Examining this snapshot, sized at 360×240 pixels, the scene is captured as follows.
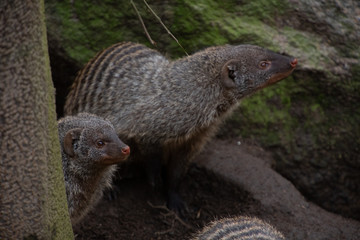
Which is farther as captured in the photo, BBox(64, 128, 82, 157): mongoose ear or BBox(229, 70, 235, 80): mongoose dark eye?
BBox(229, 70, 235, 80): mongoose dark eye

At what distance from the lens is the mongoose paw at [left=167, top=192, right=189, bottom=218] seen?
4141mm

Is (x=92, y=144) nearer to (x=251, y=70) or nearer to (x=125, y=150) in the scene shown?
(x=125, y=150)

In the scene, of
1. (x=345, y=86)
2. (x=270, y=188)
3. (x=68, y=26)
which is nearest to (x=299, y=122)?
(x=345, y=86)

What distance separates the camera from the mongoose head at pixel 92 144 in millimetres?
3033

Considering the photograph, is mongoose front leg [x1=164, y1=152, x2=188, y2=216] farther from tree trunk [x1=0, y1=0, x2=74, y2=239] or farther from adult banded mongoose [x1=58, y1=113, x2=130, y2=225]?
tree trunk [x1=0, y1=0, x2=74, y2=239]

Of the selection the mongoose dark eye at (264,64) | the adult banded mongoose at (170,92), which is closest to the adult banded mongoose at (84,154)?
the adult banded mongoose at (170,92)

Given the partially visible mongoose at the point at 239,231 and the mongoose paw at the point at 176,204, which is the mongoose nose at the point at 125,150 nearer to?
the partially visible mongoose at the point at 239,231

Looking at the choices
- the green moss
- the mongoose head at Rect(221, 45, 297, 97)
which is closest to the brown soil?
the mongoose head at Rect(221, 45, 297, 97)

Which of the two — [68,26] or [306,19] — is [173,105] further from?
[306,19]

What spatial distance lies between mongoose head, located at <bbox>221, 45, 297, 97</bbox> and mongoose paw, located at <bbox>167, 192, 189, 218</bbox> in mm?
1081

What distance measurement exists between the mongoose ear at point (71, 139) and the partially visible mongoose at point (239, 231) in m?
1.01

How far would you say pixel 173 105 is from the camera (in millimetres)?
3680

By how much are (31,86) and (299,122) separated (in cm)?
301

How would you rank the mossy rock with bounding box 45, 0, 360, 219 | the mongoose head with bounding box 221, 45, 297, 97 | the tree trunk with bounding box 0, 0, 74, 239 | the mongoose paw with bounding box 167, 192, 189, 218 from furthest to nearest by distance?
1. the mossy rock with bounding box 45, 0, 360, 219
2. the mongoose paw with bounding box 167, 192, 189, 218
3. the mongoose head with bounding box 221, 45, 297, 97
4. the tree trunk with bounding box 0, 0, 74, 239
